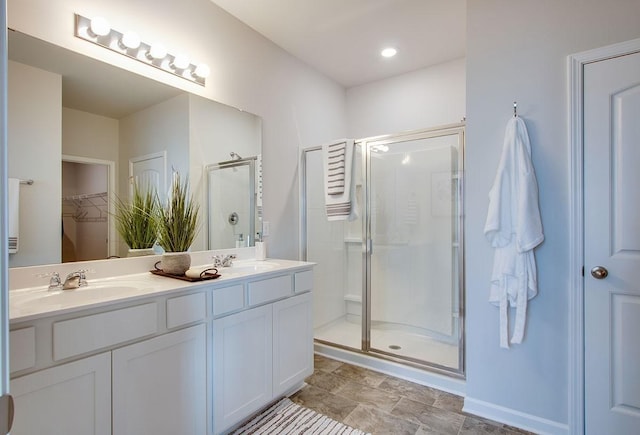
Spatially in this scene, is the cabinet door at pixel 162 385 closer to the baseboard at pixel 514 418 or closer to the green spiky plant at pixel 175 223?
the green spiky plant at pixel 175 223

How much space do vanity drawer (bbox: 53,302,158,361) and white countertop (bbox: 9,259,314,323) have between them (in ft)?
0.17

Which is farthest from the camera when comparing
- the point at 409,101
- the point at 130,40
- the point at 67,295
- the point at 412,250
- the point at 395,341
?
the point at 409,101

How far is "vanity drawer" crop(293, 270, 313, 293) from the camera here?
2.18 m

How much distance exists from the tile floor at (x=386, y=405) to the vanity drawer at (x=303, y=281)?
74 cm

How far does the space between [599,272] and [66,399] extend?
2467 millimetres

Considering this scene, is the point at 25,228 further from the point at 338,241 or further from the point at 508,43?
the point at 508,43

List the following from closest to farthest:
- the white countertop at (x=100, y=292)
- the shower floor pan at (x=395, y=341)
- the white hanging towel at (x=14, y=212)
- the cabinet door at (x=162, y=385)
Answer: the white countertop at (x=100, y=292)
the cabinet door at (x=162, y=385)
the white hanging towel at (x=14, y=212)
the shower floor pan at (x=395, y=341)

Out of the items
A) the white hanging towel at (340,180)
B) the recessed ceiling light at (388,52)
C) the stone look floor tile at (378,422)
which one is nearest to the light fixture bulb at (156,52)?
the white hanging towel at (340,180)

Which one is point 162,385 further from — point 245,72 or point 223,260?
point 245,72

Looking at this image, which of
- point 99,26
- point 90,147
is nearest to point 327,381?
point 90,147

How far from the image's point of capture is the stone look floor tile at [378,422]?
6.06ft

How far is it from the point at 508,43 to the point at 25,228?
2.75 metres

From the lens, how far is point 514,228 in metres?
1.84

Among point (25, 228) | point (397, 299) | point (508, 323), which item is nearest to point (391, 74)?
point (397, 299)
